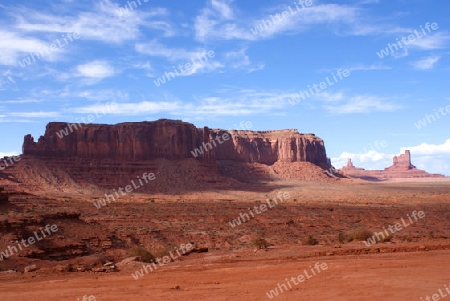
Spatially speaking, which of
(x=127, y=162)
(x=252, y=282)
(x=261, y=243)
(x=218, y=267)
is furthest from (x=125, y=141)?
(x=252, y=282)

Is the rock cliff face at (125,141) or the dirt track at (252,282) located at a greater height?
the rock cliff face at (125,141)

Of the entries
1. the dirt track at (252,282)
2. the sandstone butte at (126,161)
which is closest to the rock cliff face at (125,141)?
the sandstone butte at (126,161)

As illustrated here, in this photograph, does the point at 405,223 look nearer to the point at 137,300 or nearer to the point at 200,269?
the point at 200,269

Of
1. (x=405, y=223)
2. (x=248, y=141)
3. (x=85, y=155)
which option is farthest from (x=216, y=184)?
(x=405, y=223)

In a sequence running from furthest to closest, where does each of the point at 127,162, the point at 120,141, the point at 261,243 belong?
the point at 120,141 → the point at 127,162 → the point at 261,243

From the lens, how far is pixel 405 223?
109ft

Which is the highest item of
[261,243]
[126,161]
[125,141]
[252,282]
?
[125,141]

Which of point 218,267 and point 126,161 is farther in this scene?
point 126,161

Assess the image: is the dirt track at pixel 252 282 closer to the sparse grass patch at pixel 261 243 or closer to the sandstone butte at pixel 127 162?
the sparse grass patch at pixel 261 243

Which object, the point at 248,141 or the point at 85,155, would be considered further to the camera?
the point at 248,141

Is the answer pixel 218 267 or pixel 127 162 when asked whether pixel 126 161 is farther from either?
pixel 218 267

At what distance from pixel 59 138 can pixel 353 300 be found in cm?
8418

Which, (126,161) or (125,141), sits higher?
(125,141)

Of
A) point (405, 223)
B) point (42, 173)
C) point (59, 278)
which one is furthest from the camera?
point (42, 173)
